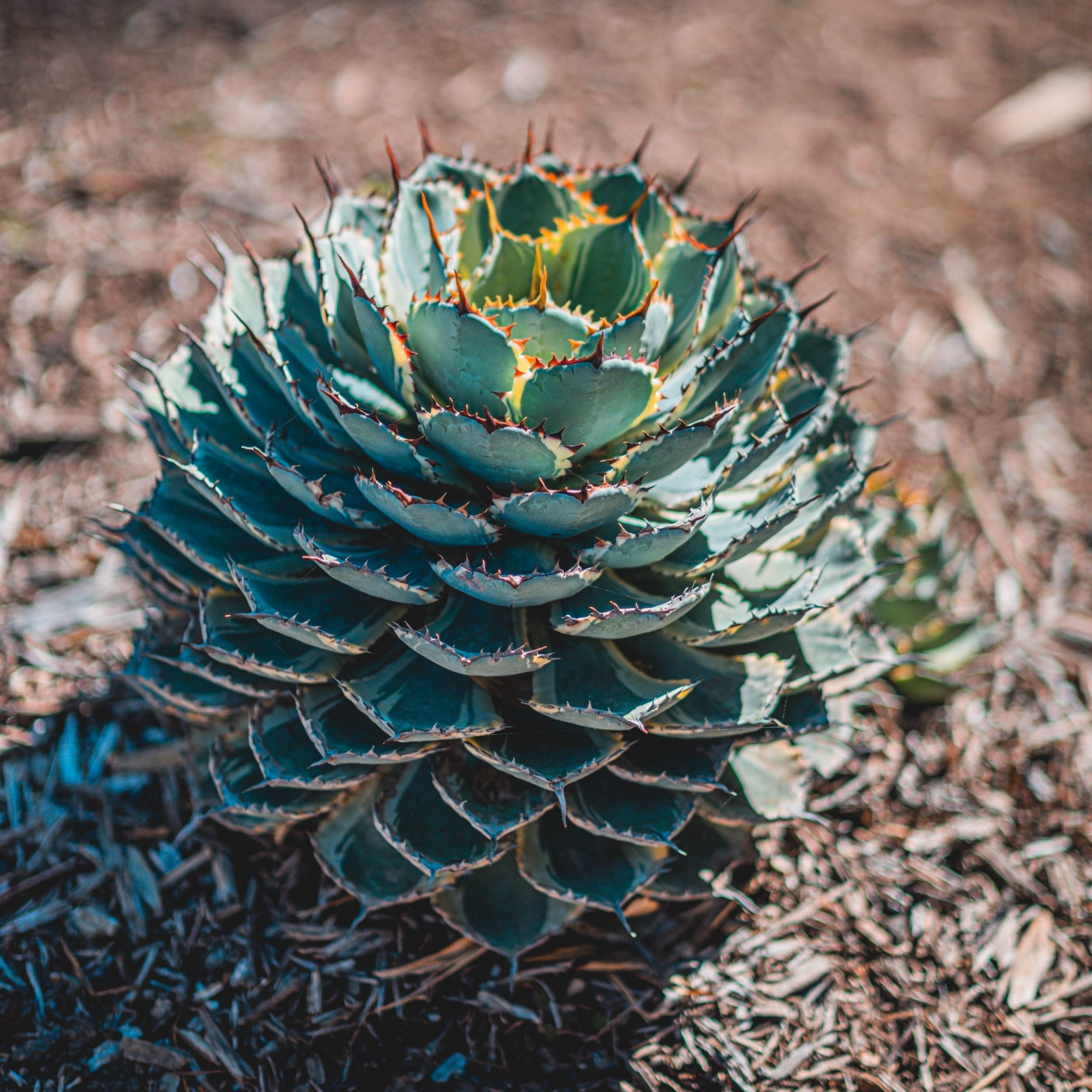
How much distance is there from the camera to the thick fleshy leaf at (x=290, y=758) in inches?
72.2

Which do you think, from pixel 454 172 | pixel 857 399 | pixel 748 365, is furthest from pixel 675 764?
pixel 857 399

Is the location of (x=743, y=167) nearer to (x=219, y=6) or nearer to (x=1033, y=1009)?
(x=219, y=6)

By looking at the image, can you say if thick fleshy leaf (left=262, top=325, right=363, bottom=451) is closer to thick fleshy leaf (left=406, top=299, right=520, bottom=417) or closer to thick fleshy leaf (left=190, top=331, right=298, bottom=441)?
thick fleshy leaf (left=190, top=331, right=298, bottom=441)

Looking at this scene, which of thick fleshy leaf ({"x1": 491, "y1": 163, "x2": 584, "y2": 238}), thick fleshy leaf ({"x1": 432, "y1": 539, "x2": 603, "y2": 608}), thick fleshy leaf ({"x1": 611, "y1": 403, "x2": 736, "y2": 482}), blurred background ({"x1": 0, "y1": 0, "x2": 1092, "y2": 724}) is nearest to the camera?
thick fleshy leaf ({"x1": 432, "y1": 539, "x2": 603, "y2": 608})

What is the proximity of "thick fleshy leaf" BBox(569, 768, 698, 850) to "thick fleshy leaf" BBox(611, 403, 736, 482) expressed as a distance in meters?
0.63

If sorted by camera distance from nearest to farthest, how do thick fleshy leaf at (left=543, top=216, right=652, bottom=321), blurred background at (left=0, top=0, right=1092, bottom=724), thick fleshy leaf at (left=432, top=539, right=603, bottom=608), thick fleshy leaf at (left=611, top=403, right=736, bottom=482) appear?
thick fleshy leaf at (left=432, top=539, right=603, bottom=608) → thick fleshy leaf at (left=611, top=403, right=736, bottom=482) → thick fleshy leaf at (left=543, top=216, right=652, bottom=321) → blurred background at (left=0, top=0, right=1092, bottom=724)

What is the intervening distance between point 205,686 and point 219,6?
4693 mm

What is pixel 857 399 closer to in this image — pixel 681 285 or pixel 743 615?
pixel 681 285

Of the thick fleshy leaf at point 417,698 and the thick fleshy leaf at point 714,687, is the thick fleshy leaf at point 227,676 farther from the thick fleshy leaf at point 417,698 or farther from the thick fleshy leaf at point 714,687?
the thick fleshy leaf at point 714,687

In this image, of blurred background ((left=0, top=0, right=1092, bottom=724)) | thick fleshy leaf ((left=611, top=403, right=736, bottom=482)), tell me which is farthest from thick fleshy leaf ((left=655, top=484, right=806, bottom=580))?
blurred background ((left=0, top=0, right=1092, bottom=724))

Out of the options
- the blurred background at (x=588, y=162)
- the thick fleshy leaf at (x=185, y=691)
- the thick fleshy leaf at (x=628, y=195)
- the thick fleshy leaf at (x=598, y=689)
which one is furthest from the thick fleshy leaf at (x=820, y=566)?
the blurred background at (x=588, y=162)

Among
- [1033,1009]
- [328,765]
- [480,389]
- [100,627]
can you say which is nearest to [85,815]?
[100,627]

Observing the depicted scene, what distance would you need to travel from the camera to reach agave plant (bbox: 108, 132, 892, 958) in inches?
68.2

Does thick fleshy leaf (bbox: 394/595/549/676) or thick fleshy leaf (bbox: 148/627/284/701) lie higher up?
thick fleshy leaf (bbox: 394/595/549/676)
